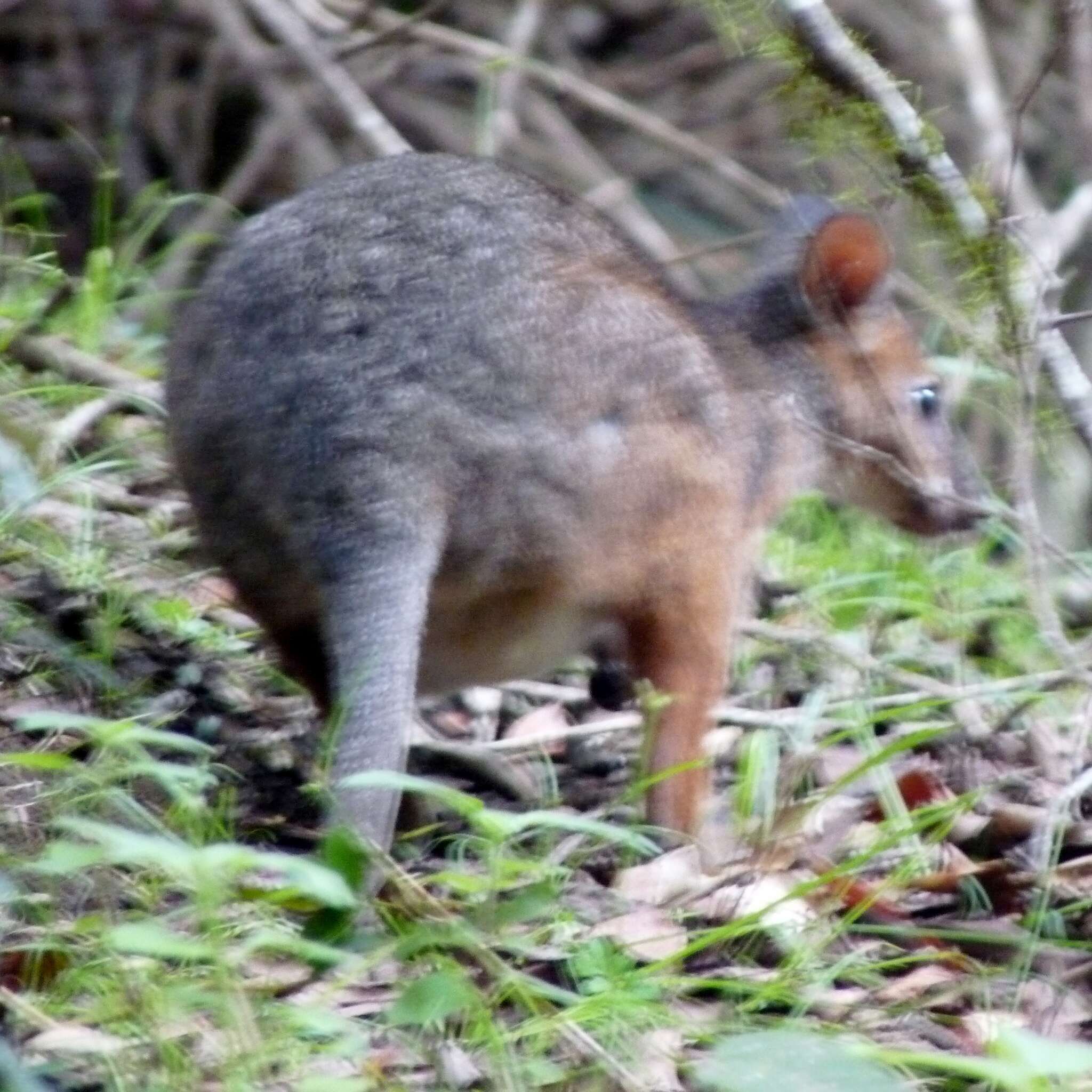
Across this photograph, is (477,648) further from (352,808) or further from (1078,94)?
(1078,94)

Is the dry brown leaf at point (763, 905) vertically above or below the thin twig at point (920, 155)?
below

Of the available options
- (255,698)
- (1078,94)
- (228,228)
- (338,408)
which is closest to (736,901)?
(338,408)

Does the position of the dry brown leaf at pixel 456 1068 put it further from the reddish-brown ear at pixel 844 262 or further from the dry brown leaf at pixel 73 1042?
the reddish-brown ear at pixel 844 262

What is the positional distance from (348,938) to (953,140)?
6.49m

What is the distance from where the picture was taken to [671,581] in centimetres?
402

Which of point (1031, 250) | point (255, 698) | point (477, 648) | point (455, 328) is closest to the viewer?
point (1031, 250)

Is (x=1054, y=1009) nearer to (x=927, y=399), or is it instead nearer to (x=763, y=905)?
(x=763, y=905)

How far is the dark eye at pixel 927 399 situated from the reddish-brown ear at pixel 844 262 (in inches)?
15.1

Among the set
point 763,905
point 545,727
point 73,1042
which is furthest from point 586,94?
point 73,1042

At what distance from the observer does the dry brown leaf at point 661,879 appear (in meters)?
3.51

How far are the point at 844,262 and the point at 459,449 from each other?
138cm

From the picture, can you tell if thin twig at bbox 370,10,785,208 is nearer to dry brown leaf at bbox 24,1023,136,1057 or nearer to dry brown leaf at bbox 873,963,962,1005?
dry brown leaf at bbox 873,963,962,1005

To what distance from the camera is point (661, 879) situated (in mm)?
3574

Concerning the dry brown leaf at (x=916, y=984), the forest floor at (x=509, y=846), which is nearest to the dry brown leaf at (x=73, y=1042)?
the forest floor at (x=509, y=846)
